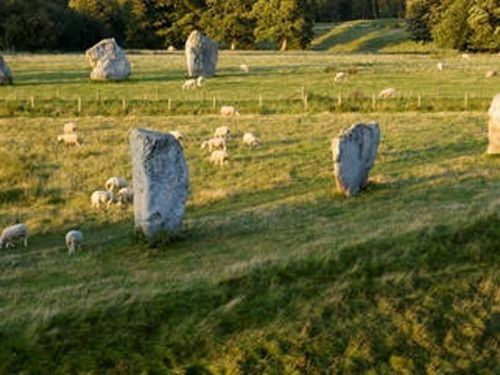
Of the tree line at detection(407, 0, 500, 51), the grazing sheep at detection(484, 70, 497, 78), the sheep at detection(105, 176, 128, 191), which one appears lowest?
the sheep at detection(105, 176, 128, 191)

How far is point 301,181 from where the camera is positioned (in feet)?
83.2

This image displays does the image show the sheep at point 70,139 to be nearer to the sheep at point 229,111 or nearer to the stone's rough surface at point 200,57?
the sheep at point 229,111

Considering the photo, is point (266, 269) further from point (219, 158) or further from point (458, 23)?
point (458, 23)

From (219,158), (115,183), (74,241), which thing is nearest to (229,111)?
(219,158)

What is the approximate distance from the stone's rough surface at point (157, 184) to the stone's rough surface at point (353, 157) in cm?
521

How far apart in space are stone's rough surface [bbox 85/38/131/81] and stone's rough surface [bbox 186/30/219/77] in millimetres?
4515

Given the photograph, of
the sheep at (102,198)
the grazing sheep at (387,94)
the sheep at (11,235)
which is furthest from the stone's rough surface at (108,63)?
the sheep at (11,235)

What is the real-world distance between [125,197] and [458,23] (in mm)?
72097

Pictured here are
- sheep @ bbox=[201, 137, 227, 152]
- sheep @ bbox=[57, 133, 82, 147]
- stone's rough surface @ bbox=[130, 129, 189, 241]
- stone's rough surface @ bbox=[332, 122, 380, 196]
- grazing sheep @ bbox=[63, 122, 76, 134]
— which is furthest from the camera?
grazing sheep @ bbox=[63, 122, 76, 134]

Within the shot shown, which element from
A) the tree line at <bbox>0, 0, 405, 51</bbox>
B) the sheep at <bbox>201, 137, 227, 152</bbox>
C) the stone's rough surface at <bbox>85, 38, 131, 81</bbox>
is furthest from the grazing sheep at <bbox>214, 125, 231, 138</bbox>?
the tree line at <bbox>0, 0, 405, 51</bbox>

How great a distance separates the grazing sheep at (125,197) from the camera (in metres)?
23.5

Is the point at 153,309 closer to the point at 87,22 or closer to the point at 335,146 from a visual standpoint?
the point at 335,146

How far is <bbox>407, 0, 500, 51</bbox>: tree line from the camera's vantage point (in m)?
83.3

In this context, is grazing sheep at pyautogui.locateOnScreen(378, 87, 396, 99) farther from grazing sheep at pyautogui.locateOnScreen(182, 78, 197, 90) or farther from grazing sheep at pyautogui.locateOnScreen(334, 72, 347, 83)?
grazing sheep at pyautogui.locateOnScreen(182, 78, 197, 90)
